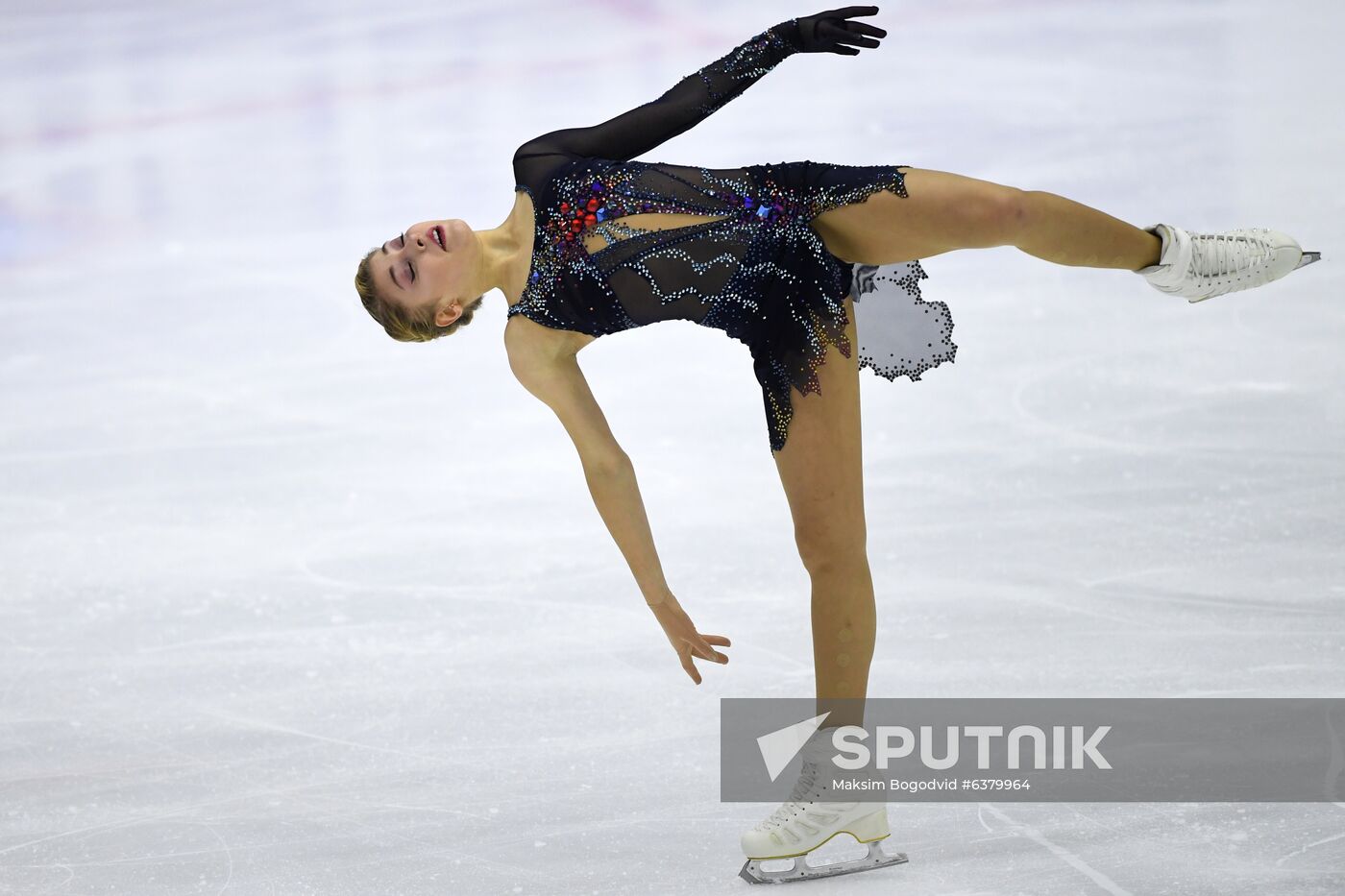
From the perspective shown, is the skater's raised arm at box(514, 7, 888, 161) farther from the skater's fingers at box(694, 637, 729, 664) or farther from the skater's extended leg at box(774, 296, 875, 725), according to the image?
the skater's fingers at box(694, 637, 729, 664)

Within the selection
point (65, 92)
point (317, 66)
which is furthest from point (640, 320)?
point (65, 92)

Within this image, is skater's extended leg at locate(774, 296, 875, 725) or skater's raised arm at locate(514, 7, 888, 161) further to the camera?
skater's raised arm at locate(514, 7, 888, 161)

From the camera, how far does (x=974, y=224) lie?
8.82 ft

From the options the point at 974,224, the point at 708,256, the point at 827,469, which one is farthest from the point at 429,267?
the point at 974,224

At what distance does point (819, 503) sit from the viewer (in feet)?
8.85

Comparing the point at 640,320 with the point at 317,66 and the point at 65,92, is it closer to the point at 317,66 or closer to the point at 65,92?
the point at 317,66

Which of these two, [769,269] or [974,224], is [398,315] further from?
[974,224]

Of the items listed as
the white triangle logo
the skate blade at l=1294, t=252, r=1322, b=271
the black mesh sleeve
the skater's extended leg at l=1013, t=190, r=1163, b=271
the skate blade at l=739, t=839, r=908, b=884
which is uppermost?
the black mesh sleeve

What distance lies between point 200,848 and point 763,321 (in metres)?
1.49

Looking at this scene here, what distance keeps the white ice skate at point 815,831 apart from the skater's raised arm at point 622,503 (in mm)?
281

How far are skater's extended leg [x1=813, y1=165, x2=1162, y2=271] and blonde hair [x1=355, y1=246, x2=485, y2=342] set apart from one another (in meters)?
0.77

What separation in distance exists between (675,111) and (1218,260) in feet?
3.59

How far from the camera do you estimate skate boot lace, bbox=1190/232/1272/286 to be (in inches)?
113

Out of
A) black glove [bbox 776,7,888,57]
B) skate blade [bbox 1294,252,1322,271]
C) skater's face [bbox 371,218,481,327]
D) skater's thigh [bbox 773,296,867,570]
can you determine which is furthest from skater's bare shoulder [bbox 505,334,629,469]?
skate blade [bbox 1294,252,1322,271]
